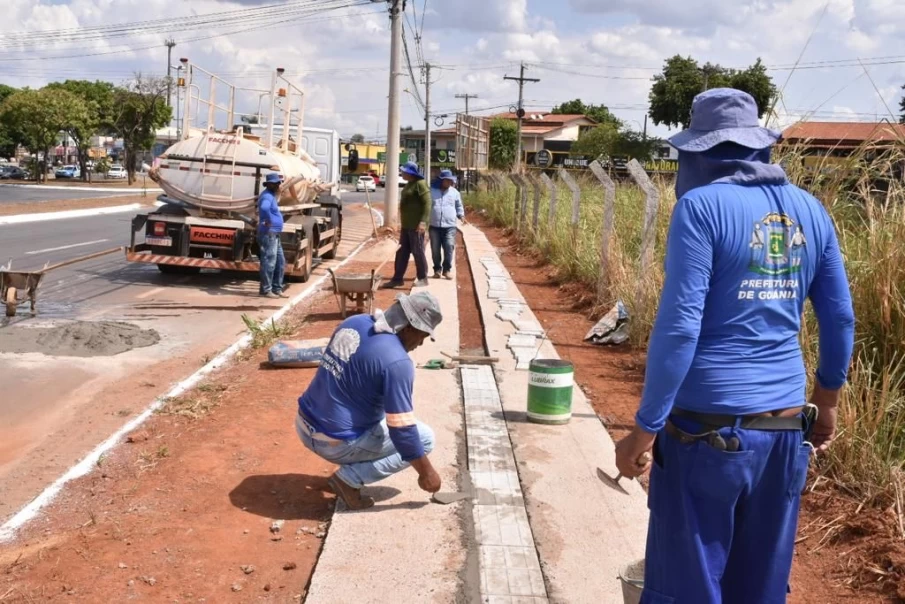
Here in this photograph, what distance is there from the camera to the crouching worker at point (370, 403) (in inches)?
182

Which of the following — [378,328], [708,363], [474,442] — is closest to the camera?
[708,363]

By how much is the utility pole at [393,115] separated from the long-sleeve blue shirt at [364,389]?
1848 centimetres

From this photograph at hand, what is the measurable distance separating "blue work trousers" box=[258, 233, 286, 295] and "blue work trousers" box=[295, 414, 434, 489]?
8.02 metres

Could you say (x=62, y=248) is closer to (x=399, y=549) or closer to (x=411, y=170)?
(x=411, y=170)

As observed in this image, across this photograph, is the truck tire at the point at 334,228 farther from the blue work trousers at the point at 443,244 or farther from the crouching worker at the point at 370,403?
the crouching worker at the point at 370,403

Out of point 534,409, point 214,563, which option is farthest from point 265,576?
point 534,409

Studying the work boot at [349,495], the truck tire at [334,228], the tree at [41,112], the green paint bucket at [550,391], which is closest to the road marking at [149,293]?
the truck tire at [334,228]

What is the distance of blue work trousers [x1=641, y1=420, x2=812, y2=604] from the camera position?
2.68 meters

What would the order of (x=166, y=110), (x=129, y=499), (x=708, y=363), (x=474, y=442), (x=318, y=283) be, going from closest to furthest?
(x=708, y=363), (x=129, y=499), (x=474, y=442), (x=318, y=283), (x=166, y=110)

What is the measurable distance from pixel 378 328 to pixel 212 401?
2.93 m

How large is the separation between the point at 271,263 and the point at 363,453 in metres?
8.41

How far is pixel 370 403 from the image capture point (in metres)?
4.86

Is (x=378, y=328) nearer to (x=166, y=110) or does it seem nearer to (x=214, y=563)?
(x=214, y=563)

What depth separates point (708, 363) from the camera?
2688 millimetres
